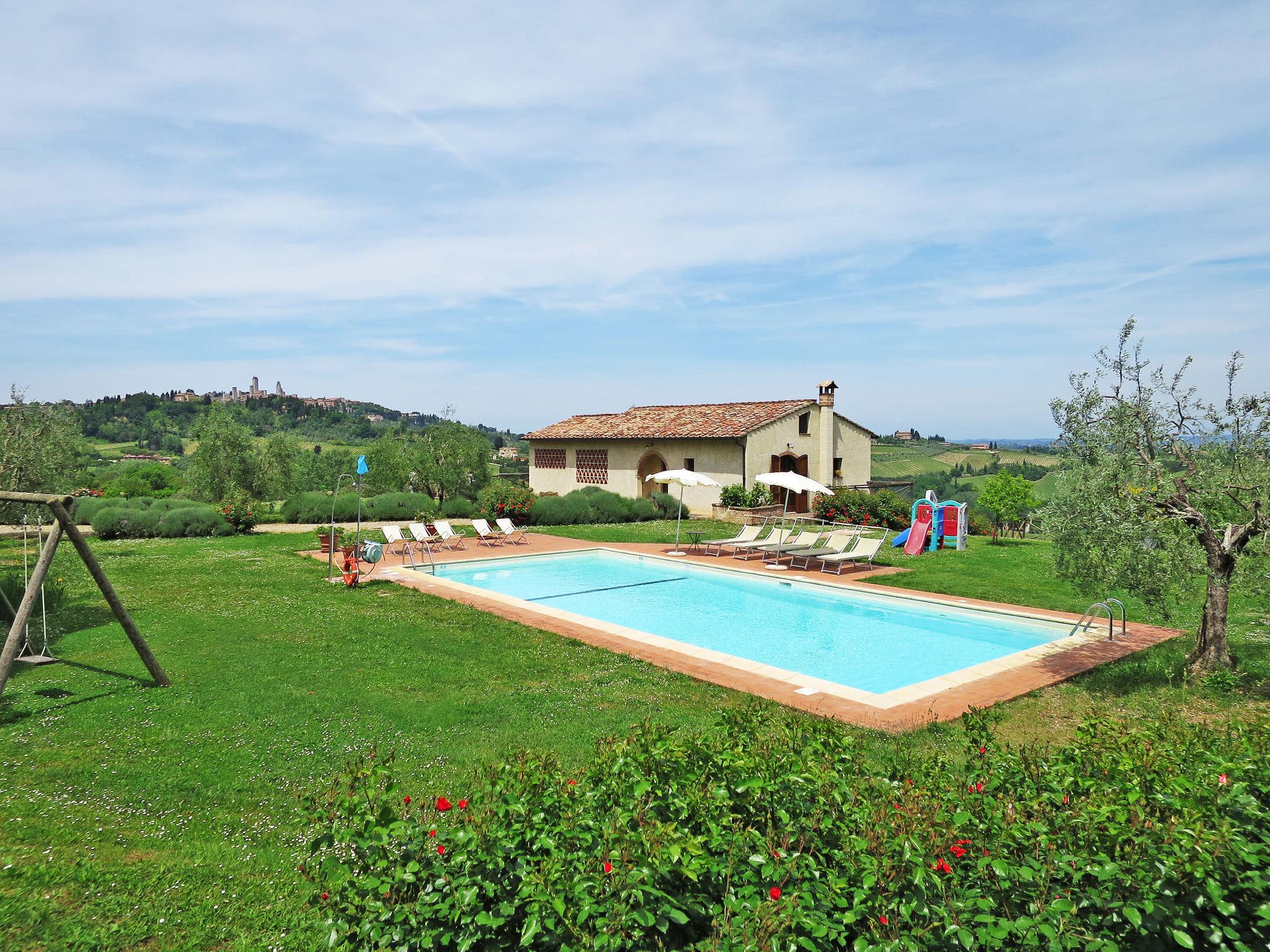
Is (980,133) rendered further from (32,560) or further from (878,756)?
(32,560)

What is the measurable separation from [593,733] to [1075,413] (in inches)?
229

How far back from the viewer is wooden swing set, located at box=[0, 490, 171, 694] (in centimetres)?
528

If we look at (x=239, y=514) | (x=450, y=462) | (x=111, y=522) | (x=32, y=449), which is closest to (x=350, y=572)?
(x=32, y=449)

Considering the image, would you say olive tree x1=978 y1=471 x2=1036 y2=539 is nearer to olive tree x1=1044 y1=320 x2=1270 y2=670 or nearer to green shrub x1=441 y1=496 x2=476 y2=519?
olive tree x1=1044 y1=320 x2=1270 y2=670

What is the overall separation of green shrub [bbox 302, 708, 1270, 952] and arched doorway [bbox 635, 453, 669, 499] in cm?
2515

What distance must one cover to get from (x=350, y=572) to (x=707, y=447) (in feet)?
52.2

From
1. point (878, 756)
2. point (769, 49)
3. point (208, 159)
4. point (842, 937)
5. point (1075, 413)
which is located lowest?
point (878, 756)

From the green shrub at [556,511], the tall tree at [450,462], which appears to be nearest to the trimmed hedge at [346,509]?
the tall tree at [450,462]

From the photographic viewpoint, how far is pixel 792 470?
88.5 feet

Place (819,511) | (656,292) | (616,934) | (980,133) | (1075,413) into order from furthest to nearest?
(656,292), (819,511), (980,133), (1075,413), (616,934)

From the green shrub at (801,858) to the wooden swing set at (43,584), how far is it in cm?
417

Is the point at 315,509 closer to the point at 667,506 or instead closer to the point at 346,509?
the point at 346,509

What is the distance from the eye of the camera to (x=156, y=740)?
17.5 feet

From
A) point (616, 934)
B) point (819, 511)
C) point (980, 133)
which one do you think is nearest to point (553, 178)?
point (980, 133)
